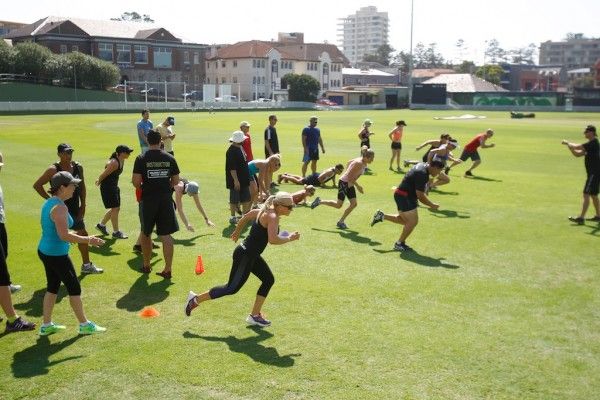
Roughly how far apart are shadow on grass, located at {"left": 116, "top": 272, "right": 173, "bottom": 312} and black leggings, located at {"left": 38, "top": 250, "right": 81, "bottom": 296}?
4.22 feet

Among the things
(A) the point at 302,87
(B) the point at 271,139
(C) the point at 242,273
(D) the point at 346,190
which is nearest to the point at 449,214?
(D) the point at 346,190

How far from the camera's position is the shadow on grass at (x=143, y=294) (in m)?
8.14

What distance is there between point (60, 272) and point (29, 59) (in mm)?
74531

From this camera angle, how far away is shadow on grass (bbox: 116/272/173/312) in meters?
8.14

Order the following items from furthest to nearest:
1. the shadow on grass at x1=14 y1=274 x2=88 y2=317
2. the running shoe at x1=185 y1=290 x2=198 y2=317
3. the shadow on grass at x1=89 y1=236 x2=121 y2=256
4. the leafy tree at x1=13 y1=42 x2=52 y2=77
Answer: the leafy tree at x1=13 y1=42 x2=52 y2=77 < the shadow on grass at x1=89 y1=236 x2=121 y2=256 < the shadow on grass at x1=14 y1=274 x2=88 y2=317 < the running shoe at x1=185 y1=290 x2=198 y2=317

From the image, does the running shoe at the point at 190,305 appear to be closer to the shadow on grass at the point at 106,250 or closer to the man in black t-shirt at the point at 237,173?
the shadow on grass at the point at 106,250

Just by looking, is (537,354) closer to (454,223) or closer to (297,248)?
(297,248)

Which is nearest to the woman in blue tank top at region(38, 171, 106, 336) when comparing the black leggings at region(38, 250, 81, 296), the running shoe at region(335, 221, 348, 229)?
the black leggings at region(38, 250, 81, 296)

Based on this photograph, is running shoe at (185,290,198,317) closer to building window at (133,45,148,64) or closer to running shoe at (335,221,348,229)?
running shoe at (335,221,348,229)

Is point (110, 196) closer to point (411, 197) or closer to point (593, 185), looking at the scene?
point (411, 197)

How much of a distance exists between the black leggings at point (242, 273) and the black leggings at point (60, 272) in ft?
5.38

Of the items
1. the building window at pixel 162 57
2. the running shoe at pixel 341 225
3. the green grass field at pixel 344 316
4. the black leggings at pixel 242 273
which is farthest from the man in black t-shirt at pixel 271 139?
the building window at pixel 162 57

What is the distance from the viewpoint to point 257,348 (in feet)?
22.3

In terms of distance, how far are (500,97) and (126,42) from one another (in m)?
58.1
